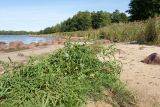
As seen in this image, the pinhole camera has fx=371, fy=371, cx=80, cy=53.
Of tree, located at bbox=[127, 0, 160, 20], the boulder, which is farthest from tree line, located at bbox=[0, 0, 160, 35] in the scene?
the boulder

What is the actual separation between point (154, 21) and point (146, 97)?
8442 millimetres

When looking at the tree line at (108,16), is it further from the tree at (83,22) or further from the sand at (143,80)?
the sand at (143,80)

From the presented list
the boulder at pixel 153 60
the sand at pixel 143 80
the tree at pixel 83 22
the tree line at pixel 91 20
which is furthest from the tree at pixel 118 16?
the sand at pixel 143 80

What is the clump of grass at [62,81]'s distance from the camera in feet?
11.4

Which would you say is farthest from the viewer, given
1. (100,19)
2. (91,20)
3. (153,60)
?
(91,20)

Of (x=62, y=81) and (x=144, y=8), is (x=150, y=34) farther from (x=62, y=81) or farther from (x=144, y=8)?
(x=144, y=8)

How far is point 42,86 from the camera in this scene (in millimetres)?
3596

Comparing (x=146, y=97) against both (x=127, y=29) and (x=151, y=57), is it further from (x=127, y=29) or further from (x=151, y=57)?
(x=127, y=29)

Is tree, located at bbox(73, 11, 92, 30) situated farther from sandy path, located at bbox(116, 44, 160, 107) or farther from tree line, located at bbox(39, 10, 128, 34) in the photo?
sandy path, located at bbox(116, 44, 160, 107)

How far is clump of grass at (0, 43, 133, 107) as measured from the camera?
346 centimetres

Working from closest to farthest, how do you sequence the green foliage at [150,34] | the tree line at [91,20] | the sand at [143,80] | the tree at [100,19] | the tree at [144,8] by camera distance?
the sand at [143,80]
the green foliage at [150,34]
the tree at [144,8]
the tree at [100,19]
the tree line at [91,20]

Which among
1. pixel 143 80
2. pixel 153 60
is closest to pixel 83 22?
pixel 153 60

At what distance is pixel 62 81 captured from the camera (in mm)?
3627

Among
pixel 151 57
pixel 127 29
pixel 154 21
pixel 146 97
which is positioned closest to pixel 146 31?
pixel 154 21
